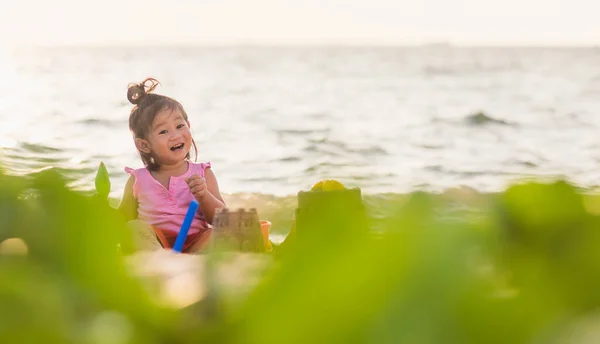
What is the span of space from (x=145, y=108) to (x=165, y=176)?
30 centimetres

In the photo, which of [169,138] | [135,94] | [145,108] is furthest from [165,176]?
[135,94]

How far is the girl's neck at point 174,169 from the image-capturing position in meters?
3.77

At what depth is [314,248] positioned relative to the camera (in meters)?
0.23

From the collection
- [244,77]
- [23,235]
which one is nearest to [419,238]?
[23,235]

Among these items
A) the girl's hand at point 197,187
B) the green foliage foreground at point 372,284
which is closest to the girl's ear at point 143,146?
the girl's hand at point 197,187

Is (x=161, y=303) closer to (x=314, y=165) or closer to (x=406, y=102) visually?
(x=314, y=165)

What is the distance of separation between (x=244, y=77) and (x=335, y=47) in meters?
21.2

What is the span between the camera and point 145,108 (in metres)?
3.83

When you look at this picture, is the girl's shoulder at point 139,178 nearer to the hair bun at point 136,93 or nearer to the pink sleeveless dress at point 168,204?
the pink sleeveless dress at point 168,204

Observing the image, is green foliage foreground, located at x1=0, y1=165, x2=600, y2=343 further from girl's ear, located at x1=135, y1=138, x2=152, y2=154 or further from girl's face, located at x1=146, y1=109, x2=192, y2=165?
girl's ear, located at x1=135, y1=138, x2=152, y2=154

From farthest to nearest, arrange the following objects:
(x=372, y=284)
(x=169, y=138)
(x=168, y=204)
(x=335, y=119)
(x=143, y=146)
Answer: (x=335, y=119)
(x=143, y=146)
(x=169, y=138)
(x=168, y=204)
(x=372, y=284)

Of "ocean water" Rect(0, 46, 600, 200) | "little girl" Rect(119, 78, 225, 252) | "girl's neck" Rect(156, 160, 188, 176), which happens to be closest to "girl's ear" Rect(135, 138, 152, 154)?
"little girl" Rect(119, 78, 225, 252)

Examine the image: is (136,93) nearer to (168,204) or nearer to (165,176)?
(165,176)

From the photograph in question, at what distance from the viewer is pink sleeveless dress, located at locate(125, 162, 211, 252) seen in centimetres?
352
